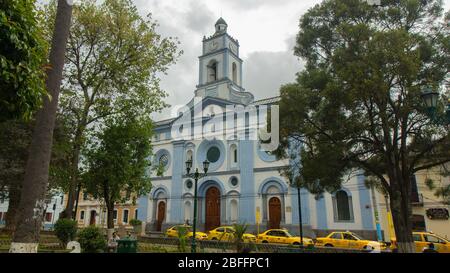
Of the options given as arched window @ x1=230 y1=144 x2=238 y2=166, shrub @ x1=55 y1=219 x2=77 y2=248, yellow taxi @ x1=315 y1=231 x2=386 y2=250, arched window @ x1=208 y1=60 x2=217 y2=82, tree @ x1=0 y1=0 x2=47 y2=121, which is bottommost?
yellow taxi @ x1=315 y1=231 x2=386 y2=250

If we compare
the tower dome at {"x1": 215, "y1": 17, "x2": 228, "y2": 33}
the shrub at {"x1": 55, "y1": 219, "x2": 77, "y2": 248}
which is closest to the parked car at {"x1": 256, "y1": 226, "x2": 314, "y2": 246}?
the shrub at {"x1": 55, "y1": 219, "x2": 77, "y2": 248}

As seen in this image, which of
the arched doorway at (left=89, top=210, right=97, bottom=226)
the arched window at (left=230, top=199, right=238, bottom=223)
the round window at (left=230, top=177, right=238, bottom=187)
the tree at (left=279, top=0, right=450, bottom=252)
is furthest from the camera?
Result: the arched doorway at (left=89, top=210, right=97, bottom=226)

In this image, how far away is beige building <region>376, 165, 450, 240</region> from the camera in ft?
73.5

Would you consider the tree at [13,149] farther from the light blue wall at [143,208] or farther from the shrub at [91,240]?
the light blue wall at [143,208]

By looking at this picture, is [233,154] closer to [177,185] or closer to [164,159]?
[177,185]

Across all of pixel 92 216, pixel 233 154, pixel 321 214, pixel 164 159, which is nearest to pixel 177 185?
pixel 164 159

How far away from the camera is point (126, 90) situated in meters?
17.4

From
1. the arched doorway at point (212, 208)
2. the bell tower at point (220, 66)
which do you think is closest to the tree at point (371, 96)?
the arched doorway at point (212, 208)

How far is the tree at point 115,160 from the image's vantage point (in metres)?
17.2

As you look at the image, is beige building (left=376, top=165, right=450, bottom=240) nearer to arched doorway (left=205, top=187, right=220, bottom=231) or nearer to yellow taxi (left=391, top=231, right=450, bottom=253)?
yellow taxi (left=391, top=231, right=450, bottom=253)

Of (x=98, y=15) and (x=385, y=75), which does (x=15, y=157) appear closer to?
(x=98, y=15)

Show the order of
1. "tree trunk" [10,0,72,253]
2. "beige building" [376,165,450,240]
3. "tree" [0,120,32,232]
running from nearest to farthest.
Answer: "tree trunk" [10,0,72,253]
"tree" [0,120,32,232]
"beige building" [376,165,450,240]

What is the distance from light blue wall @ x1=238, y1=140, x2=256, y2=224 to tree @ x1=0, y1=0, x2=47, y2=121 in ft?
78.2

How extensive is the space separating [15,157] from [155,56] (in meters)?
9.46
